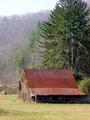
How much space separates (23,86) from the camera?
8694 cm

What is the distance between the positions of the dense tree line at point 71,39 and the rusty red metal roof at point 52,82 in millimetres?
10266

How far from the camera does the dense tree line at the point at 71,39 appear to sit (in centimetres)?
9750

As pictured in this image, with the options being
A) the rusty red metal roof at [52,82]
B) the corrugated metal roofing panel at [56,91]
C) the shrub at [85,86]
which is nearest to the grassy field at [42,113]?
the corrugated metal roofing panel at [56,91]

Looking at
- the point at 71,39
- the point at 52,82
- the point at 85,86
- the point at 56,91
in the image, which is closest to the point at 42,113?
the point at 56,91

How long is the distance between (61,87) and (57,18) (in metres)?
23.3

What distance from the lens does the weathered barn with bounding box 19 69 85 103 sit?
7938 cm

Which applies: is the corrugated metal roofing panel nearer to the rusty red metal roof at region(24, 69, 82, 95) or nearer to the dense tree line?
the rusty red metal roof at region(24, 69, 82, 95)

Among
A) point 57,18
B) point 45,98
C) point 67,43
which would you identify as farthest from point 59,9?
point 45,98

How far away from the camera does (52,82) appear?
83875 millimetres

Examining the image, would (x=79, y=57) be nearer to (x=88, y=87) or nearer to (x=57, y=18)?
(x=57, y=18)

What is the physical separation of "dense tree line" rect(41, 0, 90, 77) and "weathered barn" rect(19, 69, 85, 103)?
404 inches

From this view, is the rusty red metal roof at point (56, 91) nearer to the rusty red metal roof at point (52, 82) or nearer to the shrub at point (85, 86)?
the rusty red metal roof at point (52, 82)

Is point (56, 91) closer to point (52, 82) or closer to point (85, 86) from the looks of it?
point (52, 82)

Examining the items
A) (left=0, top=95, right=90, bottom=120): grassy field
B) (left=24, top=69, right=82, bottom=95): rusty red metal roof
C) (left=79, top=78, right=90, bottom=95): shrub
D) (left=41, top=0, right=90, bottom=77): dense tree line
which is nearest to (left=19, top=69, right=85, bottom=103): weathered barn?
(left=24, top=69, right=82, bottom=95): rusty red metal roof
